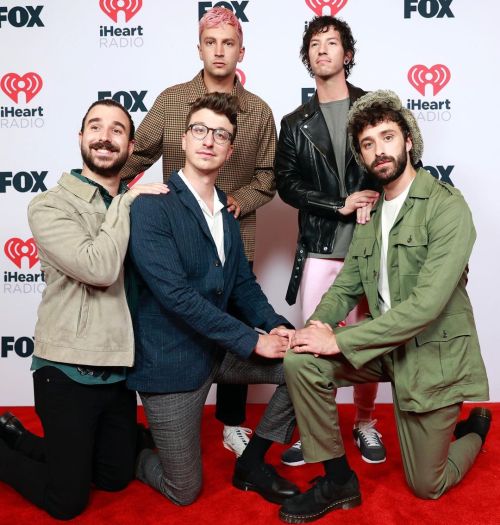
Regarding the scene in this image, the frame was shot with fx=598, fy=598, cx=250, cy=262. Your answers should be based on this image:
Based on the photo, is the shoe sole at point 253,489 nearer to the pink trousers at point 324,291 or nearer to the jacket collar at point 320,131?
the pink trousers at point 324,291

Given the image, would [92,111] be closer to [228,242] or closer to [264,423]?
[228,242]

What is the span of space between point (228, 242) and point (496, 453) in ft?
5.14

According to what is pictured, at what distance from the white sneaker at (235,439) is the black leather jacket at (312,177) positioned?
67 centimetres

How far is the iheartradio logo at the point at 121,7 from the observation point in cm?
358

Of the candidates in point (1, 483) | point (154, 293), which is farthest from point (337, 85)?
point (1, 483)

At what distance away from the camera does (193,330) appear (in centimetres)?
220

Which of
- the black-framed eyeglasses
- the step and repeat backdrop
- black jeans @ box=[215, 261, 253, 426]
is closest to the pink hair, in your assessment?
the black-framed eyeglasses

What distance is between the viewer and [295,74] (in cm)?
357

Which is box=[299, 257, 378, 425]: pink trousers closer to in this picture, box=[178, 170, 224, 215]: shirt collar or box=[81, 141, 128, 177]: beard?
box=[178, 170, 224, 215]: shirt collar

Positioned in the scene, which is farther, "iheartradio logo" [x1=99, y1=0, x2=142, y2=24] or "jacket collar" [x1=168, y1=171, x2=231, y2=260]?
"iheartradio logo" [x1=99, y1=0, x2=142, y2=24]

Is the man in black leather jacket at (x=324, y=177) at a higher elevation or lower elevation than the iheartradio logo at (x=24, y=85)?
lower

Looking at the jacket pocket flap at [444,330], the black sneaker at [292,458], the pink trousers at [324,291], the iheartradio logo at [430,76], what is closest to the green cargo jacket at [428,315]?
the jacket pocket flap at [444,330]

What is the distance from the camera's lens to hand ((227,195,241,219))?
2.61 m

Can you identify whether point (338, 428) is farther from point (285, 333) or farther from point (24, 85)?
point (24, 85)
